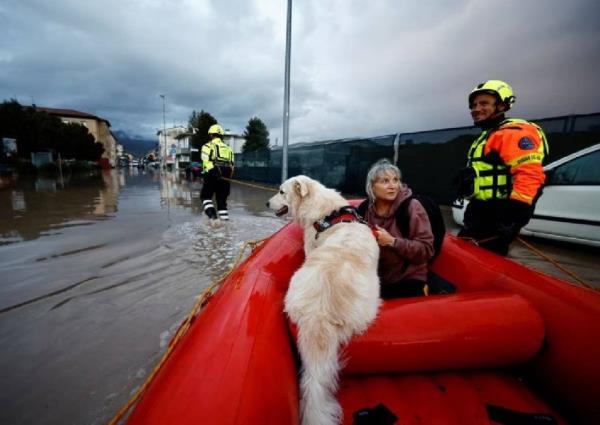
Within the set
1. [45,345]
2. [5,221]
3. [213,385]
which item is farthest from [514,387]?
[5,221]

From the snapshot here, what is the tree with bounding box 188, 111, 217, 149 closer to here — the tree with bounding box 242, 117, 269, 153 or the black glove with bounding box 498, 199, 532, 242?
the tree with bounding box 242, 117, 269, 153

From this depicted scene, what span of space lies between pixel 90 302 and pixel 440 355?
11.7ft

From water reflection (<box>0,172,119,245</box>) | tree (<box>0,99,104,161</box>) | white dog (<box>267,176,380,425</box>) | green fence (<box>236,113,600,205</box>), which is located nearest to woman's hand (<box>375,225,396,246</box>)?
white dog (<box>267,176,380,425</box>)

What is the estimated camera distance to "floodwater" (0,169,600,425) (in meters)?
1.90

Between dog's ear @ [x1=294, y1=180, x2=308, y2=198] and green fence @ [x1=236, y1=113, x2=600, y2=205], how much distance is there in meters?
7.04

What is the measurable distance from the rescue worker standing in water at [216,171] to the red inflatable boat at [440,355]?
5.58 metres

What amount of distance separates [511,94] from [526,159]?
771mm

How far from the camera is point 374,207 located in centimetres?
268

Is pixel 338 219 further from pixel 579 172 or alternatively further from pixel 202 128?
pixel 202 128

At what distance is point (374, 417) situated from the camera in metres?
1.48

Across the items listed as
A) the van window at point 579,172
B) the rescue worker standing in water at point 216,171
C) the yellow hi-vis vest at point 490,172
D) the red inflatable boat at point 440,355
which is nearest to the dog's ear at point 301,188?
the red inflatable boat at point 440,355

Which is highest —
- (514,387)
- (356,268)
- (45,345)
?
(356,268)

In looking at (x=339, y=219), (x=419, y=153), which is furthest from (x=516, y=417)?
(x=419, y=153)

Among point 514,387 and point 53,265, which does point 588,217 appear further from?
point 53,265
